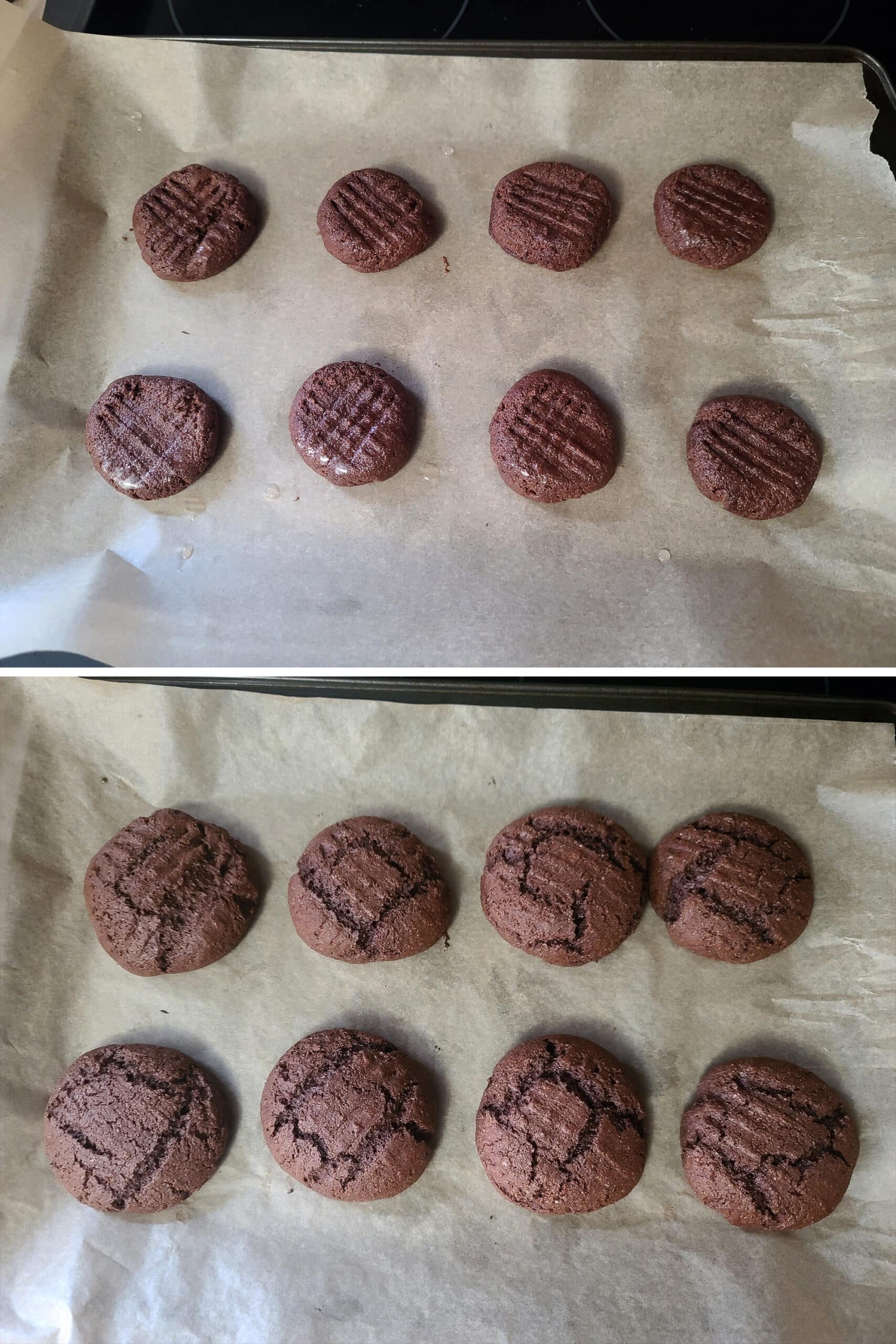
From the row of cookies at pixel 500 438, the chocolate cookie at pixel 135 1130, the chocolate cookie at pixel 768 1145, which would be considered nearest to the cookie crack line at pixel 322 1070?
the chocolate cookie at pixel 135 1130

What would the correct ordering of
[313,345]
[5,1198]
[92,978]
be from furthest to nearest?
[313,345]
[92,978]
[5,1198]

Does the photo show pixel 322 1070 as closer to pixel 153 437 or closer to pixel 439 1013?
pixel 439 1013

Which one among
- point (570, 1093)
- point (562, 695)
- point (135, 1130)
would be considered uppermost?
point (562, 695)

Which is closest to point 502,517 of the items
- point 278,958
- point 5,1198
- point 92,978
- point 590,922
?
point 590,922

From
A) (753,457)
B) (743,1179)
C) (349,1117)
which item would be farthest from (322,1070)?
(753,457)

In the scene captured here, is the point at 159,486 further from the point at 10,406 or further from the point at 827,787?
the point at 827,787

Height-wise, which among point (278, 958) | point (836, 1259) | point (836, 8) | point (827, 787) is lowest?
point (836, 1259)

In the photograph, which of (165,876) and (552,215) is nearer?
(165,876)
